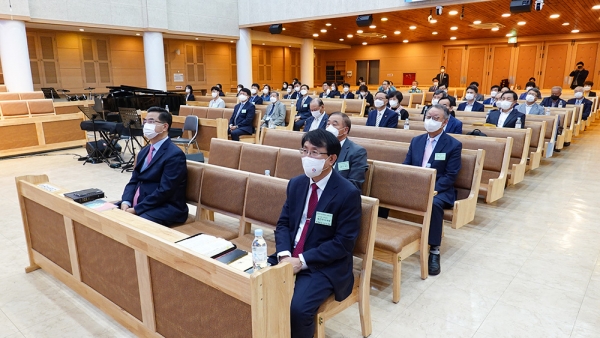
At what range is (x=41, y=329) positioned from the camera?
2580mm

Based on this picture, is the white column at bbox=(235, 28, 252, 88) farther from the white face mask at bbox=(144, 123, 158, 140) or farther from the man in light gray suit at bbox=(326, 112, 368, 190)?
the man in light gray suit at bbox=(326, 112, 368, 190)

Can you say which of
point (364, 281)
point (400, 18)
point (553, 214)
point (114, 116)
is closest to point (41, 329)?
point (364, 281)

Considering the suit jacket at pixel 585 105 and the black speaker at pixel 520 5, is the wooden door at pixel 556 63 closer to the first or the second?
the suit jacket at pixel 585 105

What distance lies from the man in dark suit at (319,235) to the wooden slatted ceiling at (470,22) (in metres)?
10.0

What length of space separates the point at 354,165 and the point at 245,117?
4.75 metres

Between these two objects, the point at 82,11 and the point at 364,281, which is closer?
the point at 364,281

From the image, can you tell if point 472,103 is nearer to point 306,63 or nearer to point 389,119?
point 389,119

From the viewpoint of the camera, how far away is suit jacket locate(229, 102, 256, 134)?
7.49 metres

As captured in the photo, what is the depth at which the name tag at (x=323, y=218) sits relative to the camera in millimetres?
2125

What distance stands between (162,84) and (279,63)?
967 cm

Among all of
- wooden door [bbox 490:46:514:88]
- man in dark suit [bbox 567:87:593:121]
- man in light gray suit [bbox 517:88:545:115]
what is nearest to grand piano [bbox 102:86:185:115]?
man in light gray suit [bbox 517:88:545:115]

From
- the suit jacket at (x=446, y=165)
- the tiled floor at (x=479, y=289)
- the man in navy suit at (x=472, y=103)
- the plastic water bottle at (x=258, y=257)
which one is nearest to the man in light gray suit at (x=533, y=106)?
the man in navy suit at (x=472, y=103)

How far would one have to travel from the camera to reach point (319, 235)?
219 centimetres

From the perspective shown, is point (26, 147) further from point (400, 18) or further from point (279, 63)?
point (279, 63)
